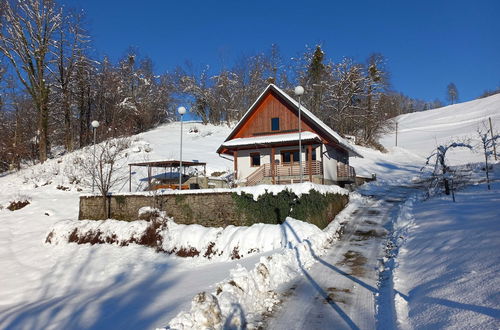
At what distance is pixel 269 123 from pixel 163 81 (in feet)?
149

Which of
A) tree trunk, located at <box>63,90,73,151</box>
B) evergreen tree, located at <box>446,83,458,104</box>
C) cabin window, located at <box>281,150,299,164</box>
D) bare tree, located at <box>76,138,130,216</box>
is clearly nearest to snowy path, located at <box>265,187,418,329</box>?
cabin window, located at <box>281,150,299,164</box>

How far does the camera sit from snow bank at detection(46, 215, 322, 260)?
1219 centimetres

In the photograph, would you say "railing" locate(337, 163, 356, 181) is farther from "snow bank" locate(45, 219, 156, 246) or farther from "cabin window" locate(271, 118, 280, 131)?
"snow bank" locate(45, 219, 156, 246)

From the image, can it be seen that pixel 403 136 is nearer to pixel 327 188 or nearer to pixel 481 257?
pixel 327 188

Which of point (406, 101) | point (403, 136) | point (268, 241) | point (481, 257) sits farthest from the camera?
point (406, 101)

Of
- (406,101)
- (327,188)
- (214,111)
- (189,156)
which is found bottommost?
(327,188)

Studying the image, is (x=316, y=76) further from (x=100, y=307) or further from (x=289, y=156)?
(x=100, y=307)

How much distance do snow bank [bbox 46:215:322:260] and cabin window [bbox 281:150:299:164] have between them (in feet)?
32.0

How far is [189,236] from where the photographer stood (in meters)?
14.0

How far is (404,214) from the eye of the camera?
1534 centimetres

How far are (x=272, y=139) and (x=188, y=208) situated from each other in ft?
25.9

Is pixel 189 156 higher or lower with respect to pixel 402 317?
higher

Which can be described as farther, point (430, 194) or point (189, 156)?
point (189, 156)

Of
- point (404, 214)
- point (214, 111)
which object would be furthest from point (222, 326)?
point (214, 111)
